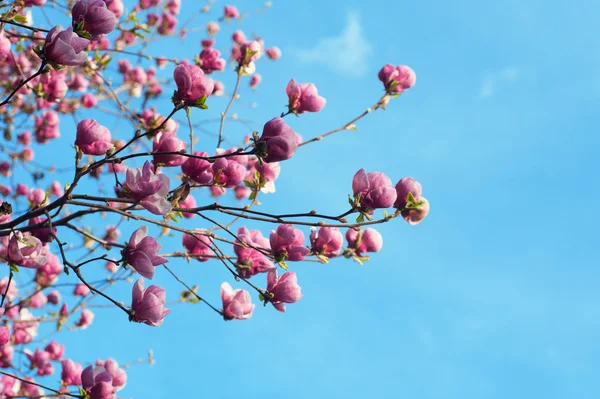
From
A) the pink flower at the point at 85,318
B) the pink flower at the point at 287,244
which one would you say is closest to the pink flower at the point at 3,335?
the pink flower at the point at 287,244

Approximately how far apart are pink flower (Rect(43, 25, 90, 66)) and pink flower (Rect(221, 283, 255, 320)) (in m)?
1.07

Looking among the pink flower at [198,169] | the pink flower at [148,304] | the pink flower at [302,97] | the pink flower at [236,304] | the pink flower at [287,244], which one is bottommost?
the pink flower at [148,304]

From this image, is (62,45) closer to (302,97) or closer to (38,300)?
(302,97)

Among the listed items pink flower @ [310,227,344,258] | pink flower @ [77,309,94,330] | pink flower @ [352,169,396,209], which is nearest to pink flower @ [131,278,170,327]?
pink flower @ [310,227,344,258]

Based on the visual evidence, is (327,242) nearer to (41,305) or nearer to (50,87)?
(50,87)

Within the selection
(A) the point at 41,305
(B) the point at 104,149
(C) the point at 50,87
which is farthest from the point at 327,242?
(A) the point at 41,305

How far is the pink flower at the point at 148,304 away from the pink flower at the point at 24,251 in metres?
0.36

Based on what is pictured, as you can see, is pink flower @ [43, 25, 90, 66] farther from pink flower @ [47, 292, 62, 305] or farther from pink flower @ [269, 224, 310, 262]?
pink flower @ [47, 292, 62, 305]

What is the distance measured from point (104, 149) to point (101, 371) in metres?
0.89

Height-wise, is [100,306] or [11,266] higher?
[100,306]

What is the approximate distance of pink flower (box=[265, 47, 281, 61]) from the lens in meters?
6.04

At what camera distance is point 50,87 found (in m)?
3.09

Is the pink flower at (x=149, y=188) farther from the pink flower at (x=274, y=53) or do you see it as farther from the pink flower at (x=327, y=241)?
the pink flower at (x=274, y=53)

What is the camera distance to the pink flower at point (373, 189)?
1.79 meters
